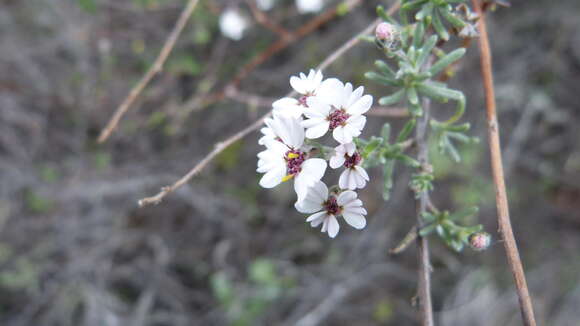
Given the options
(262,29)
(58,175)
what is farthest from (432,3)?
(58,175)

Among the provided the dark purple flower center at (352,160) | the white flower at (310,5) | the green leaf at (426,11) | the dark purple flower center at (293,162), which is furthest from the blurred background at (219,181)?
the dark purple flower center at (352,160)

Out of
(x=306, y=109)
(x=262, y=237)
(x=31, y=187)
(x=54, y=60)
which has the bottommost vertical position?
(x=306, y=109)

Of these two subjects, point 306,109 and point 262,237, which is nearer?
point 306,109

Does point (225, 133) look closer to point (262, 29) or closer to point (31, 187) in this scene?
point (262, 29)

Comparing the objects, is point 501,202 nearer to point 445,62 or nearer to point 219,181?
point 445,62

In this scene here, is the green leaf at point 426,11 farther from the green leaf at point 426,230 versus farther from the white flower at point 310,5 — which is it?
the white flower at point 310,5

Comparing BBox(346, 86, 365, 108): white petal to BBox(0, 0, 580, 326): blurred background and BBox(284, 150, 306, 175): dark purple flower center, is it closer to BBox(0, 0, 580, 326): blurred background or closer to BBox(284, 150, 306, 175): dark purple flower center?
BBox(284, 150, 306, 175): dark purple flower center
